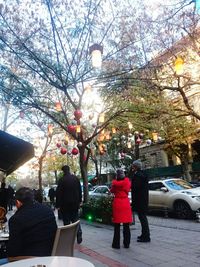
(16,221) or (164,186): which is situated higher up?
(164,186)

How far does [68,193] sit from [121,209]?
1.44m

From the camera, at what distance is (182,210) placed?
12812mm

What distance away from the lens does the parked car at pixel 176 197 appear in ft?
40.9

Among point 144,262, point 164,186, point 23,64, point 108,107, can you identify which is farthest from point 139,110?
point 144,262

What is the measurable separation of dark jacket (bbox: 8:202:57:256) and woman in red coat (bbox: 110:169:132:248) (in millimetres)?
3768

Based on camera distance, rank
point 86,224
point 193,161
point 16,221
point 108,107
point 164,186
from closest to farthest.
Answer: point 16,221, point 86,224, point 164,186, point 108,107, point 193,161

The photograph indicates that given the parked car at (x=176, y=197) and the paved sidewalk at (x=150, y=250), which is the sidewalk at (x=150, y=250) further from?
the parked car at (x=176, y=197)

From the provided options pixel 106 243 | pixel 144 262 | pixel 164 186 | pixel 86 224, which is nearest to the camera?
pixel 144 262

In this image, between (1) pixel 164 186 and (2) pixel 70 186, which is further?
(1) pixel 164 186

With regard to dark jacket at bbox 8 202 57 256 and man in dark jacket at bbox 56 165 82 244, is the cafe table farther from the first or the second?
man in dark jacket at bbox 56 165 82 244

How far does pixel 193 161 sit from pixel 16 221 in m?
31.2

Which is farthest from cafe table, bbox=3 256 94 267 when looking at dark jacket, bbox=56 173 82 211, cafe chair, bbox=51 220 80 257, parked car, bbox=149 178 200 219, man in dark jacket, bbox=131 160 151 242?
parked car, bbox=149 178 200 219

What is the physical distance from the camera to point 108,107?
17.0 metres

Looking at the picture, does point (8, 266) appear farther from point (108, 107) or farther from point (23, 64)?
point (108, 107)
